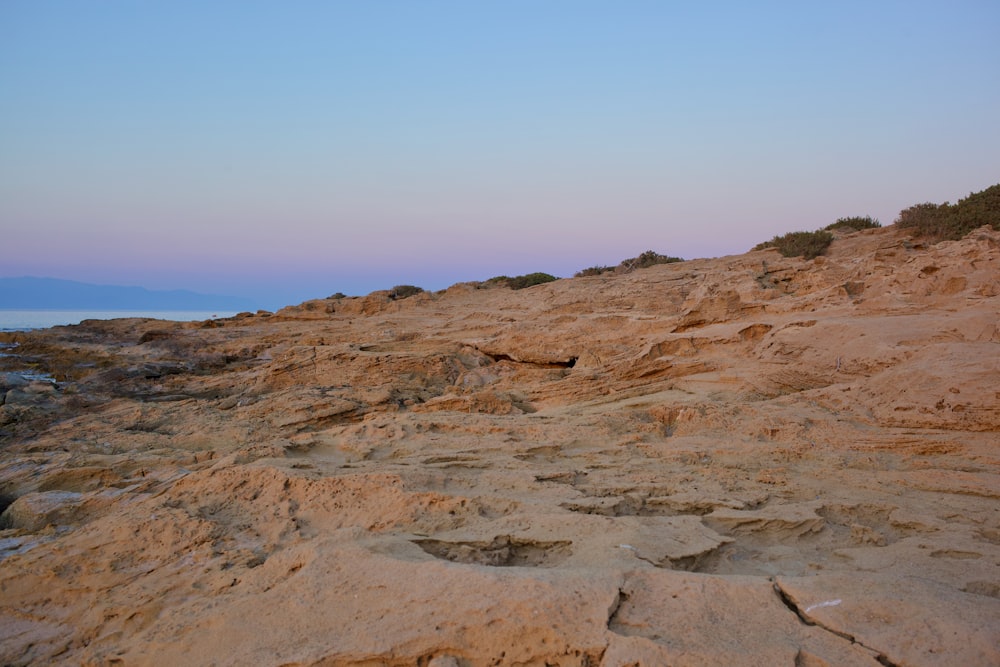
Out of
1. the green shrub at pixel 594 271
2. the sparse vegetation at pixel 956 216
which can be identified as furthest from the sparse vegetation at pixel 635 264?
the sparse vegetation at pixel 956 216

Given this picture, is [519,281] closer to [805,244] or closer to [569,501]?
[805,244]

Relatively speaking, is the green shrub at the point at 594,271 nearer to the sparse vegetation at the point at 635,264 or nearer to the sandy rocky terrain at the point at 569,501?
the sparse vegetation at the point at 635,264

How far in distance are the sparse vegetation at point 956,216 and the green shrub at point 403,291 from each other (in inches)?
531

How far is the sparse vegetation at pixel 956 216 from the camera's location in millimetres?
12469

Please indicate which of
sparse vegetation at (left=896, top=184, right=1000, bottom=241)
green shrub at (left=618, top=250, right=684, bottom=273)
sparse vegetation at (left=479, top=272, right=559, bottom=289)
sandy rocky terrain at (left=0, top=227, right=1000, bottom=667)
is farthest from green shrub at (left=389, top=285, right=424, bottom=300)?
sparse vegetation at (left=896, top=184, right=1000, bottom=241)

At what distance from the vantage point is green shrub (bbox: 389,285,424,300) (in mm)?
19953

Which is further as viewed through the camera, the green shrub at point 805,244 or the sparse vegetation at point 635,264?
the sparse vegetation at point 635,264

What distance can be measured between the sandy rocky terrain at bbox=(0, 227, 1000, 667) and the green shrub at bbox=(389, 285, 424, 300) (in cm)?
980

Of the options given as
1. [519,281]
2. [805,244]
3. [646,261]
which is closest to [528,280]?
[519,281]

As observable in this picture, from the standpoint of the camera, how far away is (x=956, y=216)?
42.1ft

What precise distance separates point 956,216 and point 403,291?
48.8ft

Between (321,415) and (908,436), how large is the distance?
6290mm

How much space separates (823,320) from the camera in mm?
7391

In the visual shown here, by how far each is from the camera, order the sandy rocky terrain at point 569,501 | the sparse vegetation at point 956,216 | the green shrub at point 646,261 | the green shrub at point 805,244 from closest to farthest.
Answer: the sandy rocky terrain at point 569,501 → the sparse vegetation at point 956,216 → the green shrub at point 805,244 → the green shrub at point 646,261
